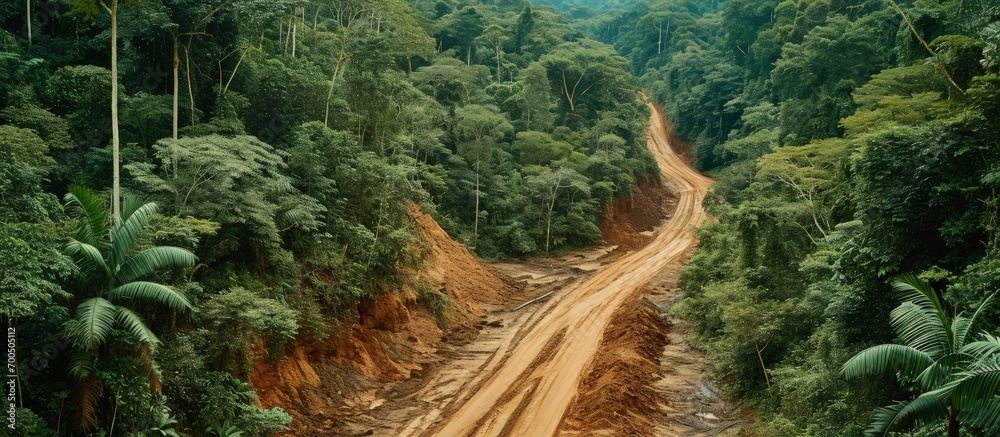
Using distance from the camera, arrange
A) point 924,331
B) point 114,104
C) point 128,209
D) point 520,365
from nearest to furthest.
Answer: point 924,331
point 128,209
point 114,104
point 520,365

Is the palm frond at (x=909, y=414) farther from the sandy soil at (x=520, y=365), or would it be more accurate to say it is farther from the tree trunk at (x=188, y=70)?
the tree trunk at (x=188, y=70)

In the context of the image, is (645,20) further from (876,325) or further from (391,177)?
(876,325)

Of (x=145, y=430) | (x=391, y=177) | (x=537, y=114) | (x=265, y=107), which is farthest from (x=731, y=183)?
(x=145, y=430)

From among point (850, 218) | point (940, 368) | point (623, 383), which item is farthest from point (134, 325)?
point (850, 218)

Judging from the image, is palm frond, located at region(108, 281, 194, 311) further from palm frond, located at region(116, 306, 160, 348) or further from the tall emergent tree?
the tall emergent tree

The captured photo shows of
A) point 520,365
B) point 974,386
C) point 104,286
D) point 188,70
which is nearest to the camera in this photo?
point 974,386

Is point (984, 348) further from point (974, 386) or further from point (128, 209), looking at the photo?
point (128, 209)

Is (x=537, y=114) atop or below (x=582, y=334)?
atop
